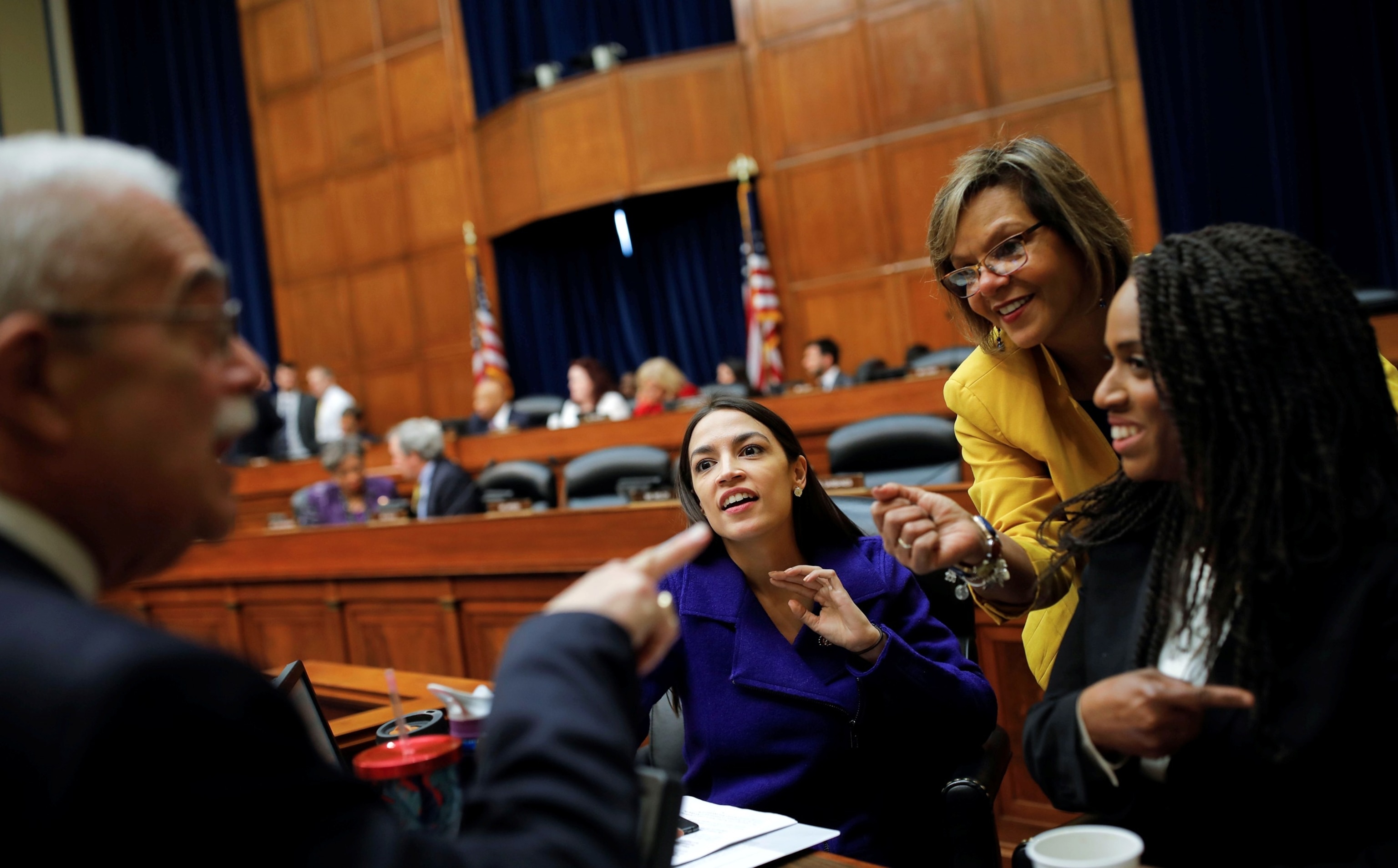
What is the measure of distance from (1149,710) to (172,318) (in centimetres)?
94

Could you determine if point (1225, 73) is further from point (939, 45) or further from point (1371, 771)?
point (1371, 771)

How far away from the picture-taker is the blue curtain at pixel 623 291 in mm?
10172

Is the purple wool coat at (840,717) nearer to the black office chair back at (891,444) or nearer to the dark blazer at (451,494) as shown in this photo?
the black office chair back at (891,444)

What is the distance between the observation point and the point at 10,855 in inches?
24.9

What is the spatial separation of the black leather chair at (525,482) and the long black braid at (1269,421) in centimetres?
418

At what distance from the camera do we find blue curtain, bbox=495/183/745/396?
10172 mm

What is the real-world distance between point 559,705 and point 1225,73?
7.81m

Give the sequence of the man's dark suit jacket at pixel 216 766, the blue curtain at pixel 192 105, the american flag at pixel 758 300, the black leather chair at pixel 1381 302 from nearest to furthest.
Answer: the man's dark suit jacket at pixel 216 766 < the black leather chair at pixel 1381 302 < the american flag at pixel 758 300 < the blue curtain at pixel 192 105

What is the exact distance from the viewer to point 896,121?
338 inches

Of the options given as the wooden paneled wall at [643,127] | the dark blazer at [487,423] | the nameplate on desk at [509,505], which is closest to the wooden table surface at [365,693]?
the nameplate on desk at [509,505]

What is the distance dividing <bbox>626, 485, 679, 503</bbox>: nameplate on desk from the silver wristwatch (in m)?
2.60

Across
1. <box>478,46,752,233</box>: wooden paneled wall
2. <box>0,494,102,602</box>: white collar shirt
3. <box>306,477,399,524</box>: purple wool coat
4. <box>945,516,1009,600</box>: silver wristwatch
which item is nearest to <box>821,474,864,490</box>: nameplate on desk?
<box>945,516,1009,600</box>: silver wristwatch

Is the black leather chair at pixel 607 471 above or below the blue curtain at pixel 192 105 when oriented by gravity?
below

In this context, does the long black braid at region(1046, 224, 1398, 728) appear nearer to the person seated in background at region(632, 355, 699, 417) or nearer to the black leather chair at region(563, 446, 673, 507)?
the black leather chair at region(563, 446, 673, 507)
